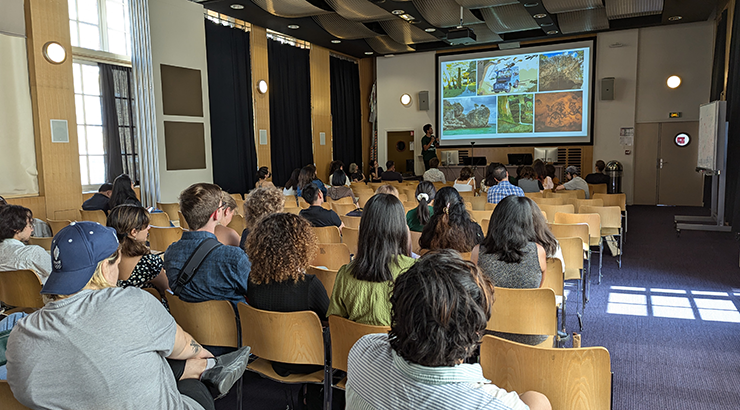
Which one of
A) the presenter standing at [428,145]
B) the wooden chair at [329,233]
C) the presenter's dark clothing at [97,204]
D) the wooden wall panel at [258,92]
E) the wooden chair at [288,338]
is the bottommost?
the wooden chair at [288,338]

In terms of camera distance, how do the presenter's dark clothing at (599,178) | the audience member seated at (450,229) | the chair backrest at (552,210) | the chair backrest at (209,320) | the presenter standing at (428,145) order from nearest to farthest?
the chair backrest at (209,320) → the audience member seated at (450,229) → the chair backrest at (552,210) → the presenter's dark clothing at (599,178) → the presenter standing at (428,145)

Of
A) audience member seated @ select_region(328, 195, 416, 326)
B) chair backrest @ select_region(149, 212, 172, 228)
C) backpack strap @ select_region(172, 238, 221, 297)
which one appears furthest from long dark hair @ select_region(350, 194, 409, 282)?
chair backrest @ select_region(149, 212, 172, 228)

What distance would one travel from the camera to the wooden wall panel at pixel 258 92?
11.3 metres

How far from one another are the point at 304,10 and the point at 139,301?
9128 millimetres

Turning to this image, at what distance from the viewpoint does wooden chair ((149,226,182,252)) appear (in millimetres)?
4691

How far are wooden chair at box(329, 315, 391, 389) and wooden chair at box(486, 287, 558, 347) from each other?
26.8 inches

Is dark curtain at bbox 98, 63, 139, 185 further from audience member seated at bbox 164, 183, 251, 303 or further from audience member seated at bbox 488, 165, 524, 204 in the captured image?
audience member seated at bbox 164, 183, 251, 303

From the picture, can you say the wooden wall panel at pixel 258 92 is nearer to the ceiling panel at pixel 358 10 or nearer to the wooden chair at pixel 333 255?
the ceiling panel at pixel 358 10

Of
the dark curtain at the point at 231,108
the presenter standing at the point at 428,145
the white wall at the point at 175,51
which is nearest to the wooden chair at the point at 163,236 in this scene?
the white wall at the point at 175,51

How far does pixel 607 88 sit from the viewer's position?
41.3 feet

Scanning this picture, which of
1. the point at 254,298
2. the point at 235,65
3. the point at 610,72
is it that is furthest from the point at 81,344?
A: the point at 610,72

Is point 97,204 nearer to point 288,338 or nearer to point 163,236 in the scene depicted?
point 163,236

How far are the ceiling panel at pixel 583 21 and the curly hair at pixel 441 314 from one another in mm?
11171

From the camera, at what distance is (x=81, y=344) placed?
4.84 ft
